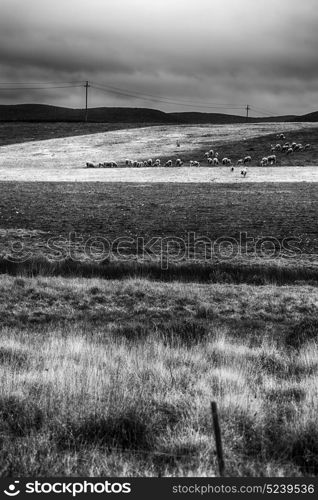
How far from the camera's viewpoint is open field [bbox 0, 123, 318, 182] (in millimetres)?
46375

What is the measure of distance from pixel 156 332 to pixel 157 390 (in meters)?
5.27

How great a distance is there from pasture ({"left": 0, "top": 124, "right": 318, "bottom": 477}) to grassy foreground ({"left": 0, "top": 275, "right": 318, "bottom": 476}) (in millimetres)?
27

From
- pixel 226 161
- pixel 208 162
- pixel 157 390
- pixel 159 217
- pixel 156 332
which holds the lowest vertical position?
pixel 156 332

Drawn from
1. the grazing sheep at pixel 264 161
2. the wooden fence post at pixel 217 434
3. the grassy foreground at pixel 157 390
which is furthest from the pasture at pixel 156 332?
the grazing sheep at pixel 264 161

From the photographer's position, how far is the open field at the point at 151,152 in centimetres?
4638

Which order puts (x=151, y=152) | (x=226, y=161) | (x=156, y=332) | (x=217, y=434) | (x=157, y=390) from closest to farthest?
(x=217, y=434) < (x=157, y=390) < (x=156, y=332) < (x=226, y=161) < (x=151, y=152)

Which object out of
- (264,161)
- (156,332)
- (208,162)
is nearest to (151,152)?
(208,162)

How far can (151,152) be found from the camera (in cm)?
6481

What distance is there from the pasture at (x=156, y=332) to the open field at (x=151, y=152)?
6.80 m

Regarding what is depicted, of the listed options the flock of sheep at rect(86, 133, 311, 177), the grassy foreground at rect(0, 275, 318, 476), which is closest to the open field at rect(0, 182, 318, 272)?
the grassy foreground at rect(0, 275, 318, 476)

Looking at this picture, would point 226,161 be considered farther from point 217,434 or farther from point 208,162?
point 217,434

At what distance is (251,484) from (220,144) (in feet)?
212

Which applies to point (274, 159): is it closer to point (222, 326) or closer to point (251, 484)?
point (222, 326)

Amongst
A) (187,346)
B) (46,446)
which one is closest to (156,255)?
(187,346)
